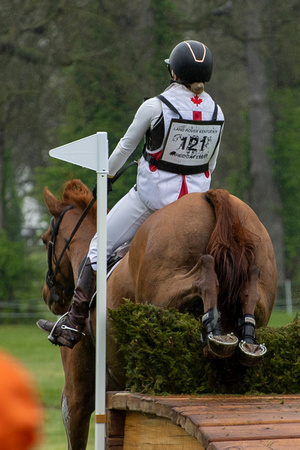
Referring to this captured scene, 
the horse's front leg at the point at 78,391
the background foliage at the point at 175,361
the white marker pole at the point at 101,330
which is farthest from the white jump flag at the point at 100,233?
the horse's front leg at the point at 78,391

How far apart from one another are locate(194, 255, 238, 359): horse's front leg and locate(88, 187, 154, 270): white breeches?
86cm

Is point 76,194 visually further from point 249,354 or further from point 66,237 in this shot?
point 249,354

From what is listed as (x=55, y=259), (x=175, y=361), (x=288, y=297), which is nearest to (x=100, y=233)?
(x=175, y=361)

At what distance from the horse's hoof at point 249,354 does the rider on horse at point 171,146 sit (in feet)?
3.49

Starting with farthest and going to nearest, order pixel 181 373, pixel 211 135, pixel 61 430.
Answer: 1. pixel 61 430
2. pixel 211 135
3. pixel 181 373

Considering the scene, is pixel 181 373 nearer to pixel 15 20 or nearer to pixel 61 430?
pixel 61 430

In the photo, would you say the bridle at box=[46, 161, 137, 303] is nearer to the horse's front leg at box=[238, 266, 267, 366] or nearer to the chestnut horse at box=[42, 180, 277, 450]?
the chestnut horse at box=[42, 180, 277, 450]

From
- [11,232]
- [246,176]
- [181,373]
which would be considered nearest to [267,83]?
[246,176]

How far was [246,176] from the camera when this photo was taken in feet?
64.8

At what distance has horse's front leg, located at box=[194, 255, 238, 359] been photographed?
299 centimetres

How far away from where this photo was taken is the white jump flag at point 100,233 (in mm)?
3469

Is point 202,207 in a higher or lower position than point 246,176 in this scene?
higher

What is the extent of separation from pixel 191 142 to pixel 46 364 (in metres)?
9.53

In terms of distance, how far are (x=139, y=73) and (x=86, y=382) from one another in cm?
1515
